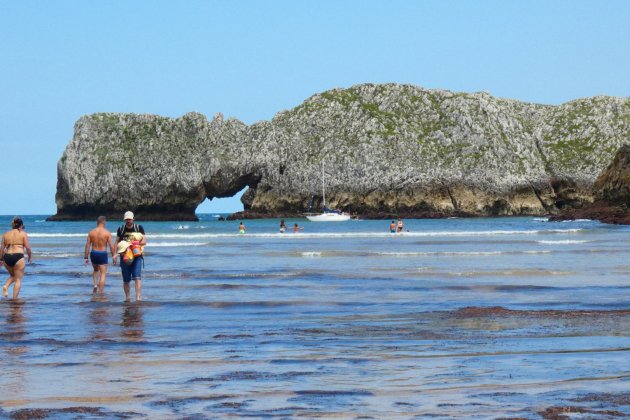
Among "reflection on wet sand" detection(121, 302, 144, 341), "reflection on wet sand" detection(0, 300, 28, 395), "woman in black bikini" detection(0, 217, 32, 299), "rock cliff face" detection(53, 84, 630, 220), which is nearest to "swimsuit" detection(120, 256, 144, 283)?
"reflection on wet sand" detection(121, 302, 144, 341)

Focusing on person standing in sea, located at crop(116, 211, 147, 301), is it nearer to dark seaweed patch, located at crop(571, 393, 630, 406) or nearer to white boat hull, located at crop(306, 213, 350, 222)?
dark seaweed patch, located at crop(571, 393, 630, 406)

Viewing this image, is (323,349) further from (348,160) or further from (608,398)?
(348,160)

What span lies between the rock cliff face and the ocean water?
13257 centimetres

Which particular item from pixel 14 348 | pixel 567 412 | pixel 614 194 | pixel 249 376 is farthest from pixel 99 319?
pixel 614 194

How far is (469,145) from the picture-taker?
176m

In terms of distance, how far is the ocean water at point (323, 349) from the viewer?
9.41m

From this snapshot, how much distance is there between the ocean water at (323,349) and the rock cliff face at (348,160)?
132566 millimetres

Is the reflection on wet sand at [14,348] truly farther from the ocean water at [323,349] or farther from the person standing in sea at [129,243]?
the person standing in sea at [129,243]

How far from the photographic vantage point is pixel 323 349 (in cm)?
1288

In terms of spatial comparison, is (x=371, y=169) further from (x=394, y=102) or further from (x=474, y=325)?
(x=474, y=325)

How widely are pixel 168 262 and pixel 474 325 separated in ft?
80.8

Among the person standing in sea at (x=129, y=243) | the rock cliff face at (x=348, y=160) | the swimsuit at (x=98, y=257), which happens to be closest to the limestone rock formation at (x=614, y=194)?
the rock cliff face at (x=348, y=160)

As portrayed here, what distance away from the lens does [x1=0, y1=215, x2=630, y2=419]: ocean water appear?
9.41 metres

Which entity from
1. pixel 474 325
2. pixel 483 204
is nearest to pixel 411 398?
pixel 474 325
